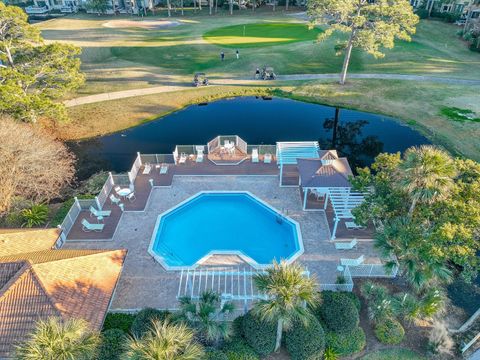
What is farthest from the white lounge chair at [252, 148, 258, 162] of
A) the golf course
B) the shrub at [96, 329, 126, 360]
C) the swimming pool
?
the shrub at [96, 329, 126, 360]

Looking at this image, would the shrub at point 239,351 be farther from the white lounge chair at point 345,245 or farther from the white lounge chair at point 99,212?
the white lounge chair at point 99,212

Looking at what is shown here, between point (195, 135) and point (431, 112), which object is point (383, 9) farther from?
point (195, 135)

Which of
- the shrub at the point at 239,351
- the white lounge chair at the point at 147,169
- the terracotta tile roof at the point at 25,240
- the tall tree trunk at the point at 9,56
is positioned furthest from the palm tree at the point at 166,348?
the tall tree trunk at the point at 9,56

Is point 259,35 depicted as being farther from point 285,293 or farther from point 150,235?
point 285,293

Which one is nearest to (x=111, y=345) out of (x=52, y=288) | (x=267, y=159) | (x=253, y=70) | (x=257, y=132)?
(x=52, y=288)

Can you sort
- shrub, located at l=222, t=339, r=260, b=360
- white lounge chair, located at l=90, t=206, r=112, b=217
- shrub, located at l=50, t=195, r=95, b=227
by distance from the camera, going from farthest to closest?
white lounge chair, located at l=90, t=206, r=112, b=217, shrub, located at l=50, t=195, r=95, b=227, shrub, located at l=222, t=339, r=260, b=360

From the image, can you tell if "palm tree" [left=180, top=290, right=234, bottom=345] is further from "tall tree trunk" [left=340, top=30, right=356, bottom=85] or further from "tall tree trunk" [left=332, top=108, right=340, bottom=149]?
"tall tree trunk" [left=340, top=30, right=356, bottom=85]
